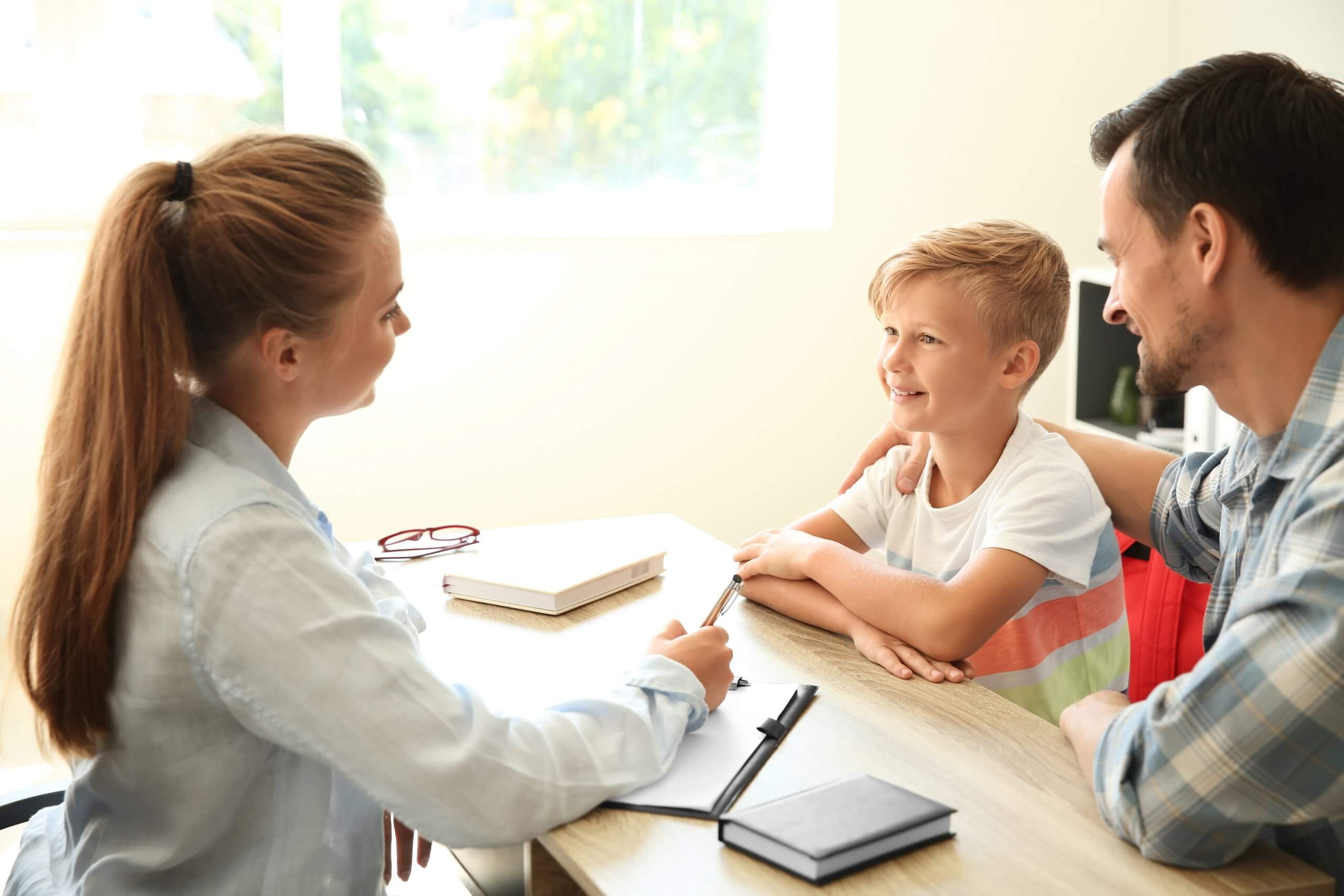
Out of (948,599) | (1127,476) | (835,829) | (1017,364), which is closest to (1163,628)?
(1127,476)

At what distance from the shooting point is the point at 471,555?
1.91 metres

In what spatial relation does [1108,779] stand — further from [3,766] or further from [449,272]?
[449,272]

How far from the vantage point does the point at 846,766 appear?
1168 mm

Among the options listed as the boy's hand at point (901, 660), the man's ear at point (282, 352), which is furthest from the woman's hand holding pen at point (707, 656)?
the man's ear at point (282, 352)

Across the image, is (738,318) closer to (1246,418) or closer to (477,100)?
(477,100)

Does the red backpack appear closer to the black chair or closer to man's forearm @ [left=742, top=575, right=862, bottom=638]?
man's forearm @ [left=742, top=575, right=862, bottom=638]

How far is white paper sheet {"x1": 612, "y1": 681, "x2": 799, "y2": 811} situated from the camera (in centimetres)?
111

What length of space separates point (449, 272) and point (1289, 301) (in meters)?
2.83

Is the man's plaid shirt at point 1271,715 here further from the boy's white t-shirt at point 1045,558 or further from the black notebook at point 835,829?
the boy's white t-shirt at point 1045,558

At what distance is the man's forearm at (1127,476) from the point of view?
1600 mm

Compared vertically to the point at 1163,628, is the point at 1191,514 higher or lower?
higher

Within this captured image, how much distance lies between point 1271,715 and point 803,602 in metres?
0.70

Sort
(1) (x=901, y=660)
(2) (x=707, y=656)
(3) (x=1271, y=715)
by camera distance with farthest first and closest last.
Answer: (1) (x=901, y=660)
(2) (x=707, y=656)
(3) (x=1271, y=715)

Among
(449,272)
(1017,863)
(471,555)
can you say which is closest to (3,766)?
(471,555)
